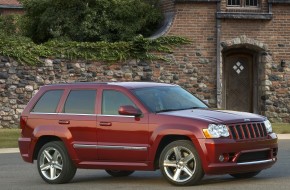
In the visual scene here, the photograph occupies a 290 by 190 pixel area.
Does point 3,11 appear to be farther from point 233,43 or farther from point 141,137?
point 141,137

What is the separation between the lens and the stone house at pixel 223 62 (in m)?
31.1

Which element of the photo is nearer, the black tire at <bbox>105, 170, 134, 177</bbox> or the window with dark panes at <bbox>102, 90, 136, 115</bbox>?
the window with dark panes at <bbox>102, 90, 136, 115</bbox>

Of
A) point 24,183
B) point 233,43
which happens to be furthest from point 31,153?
point 233,43

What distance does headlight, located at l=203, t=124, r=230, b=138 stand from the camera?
12.9 metres

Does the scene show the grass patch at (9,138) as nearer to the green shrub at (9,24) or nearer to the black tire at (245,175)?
the green shrub at (9,24)

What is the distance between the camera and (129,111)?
13570mm

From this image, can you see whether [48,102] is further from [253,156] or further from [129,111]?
[253,156]

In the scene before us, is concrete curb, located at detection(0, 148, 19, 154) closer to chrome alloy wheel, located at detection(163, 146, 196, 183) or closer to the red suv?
the red suv

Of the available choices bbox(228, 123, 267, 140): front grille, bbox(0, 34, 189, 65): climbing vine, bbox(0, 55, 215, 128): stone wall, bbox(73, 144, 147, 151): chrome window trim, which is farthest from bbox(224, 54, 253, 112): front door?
bbox(228, 123, 267, 140): front grille

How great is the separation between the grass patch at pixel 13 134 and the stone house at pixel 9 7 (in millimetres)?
17085

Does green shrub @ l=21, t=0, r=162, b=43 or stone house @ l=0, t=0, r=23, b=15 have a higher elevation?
stone house @ l=0, t=0, r=23, b=15

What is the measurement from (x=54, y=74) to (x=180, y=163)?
1795 centimetres

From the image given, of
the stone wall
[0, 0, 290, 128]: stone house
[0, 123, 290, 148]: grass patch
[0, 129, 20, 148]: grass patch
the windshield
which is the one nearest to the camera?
the windshield

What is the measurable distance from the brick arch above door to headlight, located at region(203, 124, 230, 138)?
19.1m
